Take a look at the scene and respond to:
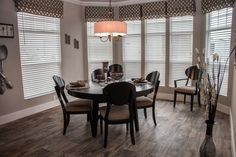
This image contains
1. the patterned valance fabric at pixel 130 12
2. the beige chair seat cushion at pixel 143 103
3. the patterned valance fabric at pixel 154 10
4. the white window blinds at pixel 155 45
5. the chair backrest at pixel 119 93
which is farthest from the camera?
the patterned valance fabric at pixel 130 12

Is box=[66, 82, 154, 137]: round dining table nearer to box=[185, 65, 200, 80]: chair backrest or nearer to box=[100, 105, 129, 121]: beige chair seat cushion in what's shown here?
box=[100, 105, 129, 121]: beige chair seat cushion

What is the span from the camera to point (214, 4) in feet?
14.3

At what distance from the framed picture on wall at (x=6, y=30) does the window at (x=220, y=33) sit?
4.26m

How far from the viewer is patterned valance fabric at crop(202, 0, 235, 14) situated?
4.02 m

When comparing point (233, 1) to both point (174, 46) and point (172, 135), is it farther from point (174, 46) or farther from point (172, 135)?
point (172, 135)

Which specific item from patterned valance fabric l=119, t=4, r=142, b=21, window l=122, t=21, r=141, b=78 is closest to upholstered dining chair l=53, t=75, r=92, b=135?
window l=122, t=21, r=141, b=78

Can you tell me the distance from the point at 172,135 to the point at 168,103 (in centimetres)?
202

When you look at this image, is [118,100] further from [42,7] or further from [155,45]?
[155,45]

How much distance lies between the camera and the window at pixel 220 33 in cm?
431

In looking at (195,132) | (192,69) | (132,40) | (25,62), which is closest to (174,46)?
(192,69)

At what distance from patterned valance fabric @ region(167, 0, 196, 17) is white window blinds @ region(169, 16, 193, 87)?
0.52 feet

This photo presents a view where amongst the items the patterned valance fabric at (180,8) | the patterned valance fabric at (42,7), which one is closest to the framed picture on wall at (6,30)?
the patterned valance fabric at (42,7)

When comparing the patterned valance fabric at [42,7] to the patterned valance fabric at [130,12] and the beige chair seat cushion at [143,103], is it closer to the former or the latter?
the patterned valance fabric at [130,12]

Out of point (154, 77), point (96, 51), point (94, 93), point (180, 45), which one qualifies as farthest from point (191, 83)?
point (94, 93)
